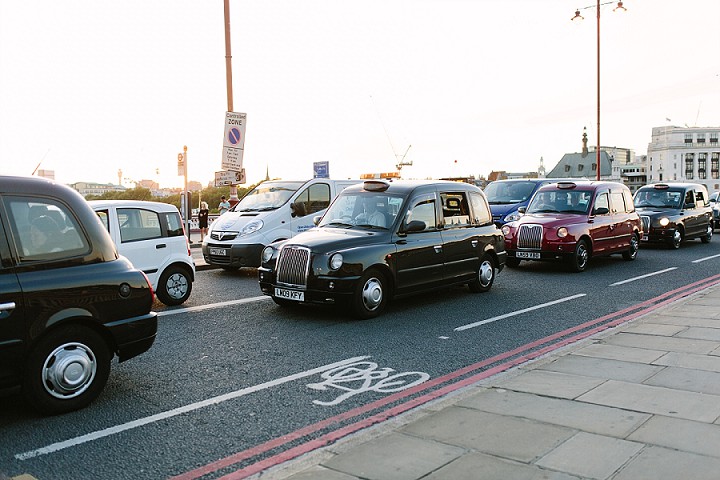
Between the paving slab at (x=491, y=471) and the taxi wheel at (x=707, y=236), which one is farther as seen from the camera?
the taxi wheel at (x=707, y=236)

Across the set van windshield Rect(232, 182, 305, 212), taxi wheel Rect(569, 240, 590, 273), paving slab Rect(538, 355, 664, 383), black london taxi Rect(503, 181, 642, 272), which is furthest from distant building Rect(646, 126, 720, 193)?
paving slab Rect(538, 355, 664, 383)

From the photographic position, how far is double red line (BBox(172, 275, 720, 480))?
4082 millimetres

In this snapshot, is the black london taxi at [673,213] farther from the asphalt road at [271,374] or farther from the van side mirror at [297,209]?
the van side mirror at [297,209]

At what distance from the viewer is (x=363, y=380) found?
5922mm

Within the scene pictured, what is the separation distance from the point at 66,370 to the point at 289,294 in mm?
4037

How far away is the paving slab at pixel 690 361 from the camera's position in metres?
6.05

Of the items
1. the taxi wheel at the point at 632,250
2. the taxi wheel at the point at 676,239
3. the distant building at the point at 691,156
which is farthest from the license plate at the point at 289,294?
the distant building at the point at 691,156

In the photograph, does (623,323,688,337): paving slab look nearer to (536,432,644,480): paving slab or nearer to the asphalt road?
the asphalt road

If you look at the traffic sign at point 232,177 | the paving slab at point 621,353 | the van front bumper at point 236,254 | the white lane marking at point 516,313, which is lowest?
the white lane marking at point 516,313

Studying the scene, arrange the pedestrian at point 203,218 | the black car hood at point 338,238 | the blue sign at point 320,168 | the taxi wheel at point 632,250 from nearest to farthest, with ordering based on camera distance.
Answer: the black car hood at point 338,238 → the taxi wheel at point 632,250 → the pedestrian at point 203,218 → the blue sign at point 320,168

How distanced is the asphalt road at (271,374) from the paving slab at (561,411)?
537mm

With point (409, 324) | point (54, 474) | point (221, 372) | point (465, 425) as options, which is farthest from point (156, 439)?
point (409, 324)

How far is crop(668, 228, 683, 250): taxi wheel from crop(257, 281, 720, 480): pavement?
45.0 feet

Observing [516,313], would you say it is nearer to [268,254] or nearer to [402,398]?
[268,254]
